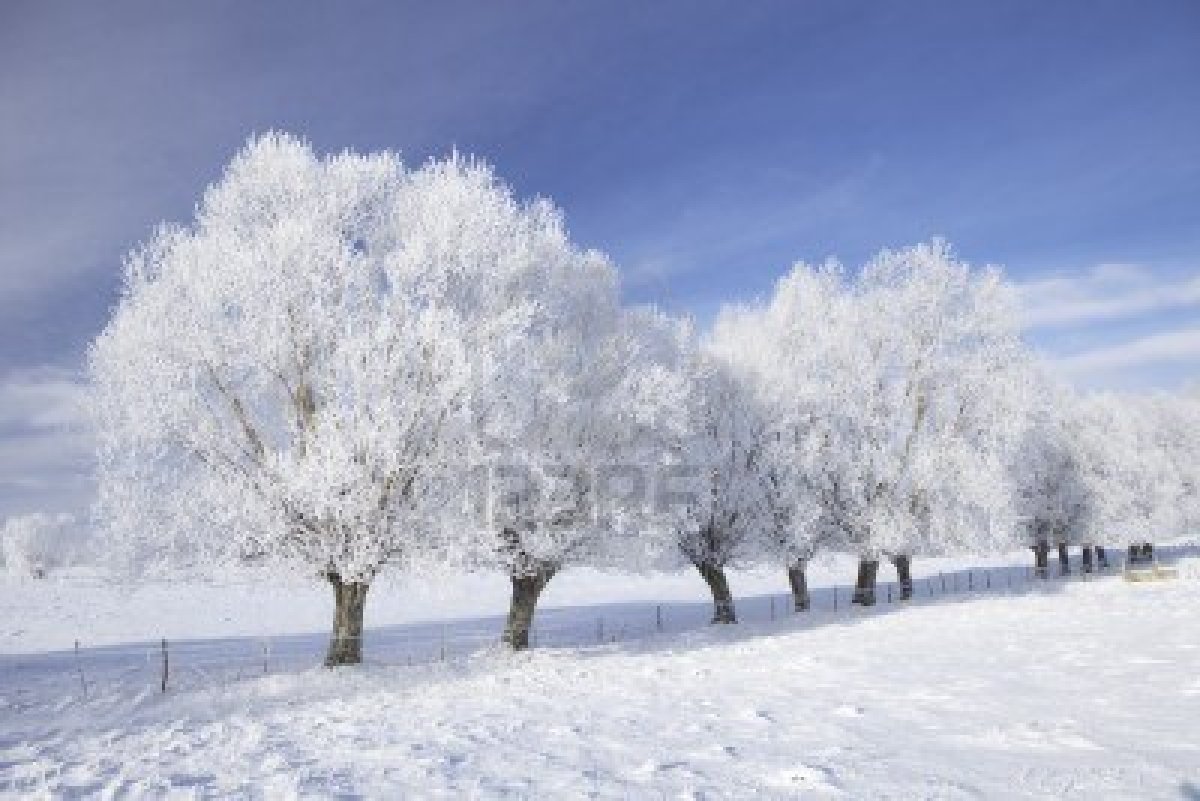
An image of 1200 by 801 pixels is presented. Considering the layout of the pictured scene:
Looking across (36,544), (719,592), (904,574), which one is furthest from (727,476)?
(36,544)

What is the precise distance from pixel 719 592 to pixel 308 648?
17.2m

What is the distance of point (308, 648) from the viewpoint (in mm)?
37000

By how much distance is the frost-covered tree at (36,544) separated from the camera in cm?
14205

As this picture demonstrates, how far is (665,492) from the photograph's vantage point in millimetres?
29500


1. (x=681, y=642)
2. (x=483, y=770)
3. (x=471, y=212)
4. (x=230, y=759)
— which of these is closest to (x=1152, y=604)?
(x=681, y=642)

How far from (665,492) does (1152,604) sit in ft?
59.4

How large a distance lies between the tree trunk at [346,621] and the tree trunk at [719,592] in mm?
14444

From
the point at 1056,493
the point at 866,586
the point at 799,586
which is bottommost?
the point at 866,586

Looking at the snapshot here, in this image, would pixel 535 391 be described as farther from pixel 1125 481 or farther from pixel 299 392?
pixel 1125 481

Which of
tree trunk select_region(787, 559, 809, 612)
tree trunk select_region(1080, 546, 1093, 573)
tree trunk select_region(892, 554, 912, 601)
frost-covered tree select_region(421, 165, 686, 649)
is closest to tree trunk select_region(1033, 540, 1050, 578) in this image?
tree trunk select_region(1080, 546, 1093, 573)

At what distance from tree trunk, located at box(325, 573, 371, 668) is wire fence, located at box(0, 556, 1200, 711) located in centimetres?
123

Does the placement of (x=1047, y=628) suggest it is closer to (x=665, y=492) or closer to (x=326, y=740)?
(x=665, y=492)

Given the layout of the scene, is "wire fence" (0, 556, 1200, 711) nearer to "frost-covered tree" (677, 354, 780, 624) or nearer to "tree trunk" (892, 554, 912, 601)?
"tree trunk" (892, 554, 912, 601)

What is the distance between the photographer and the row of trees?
21125 millimetres
